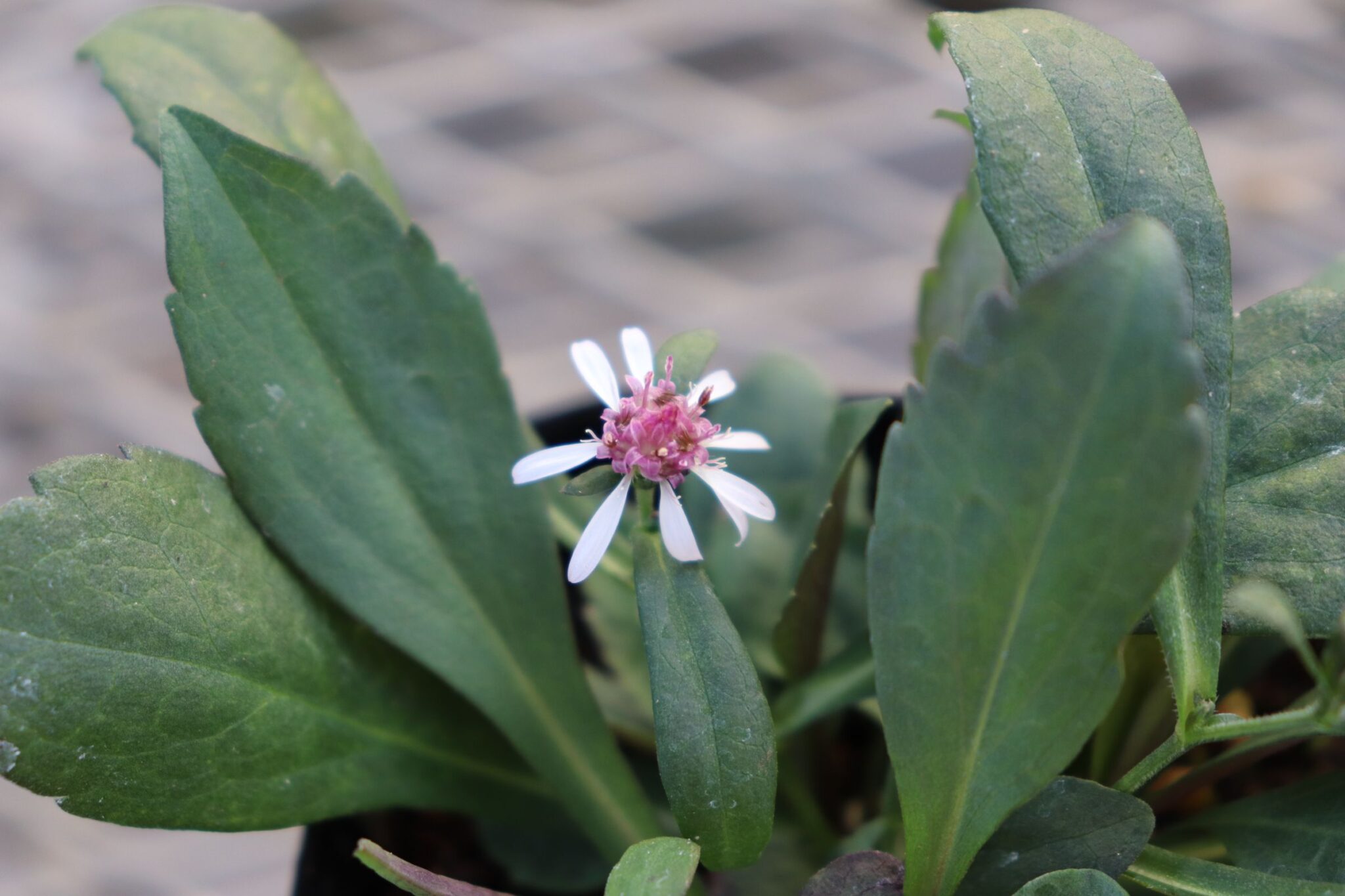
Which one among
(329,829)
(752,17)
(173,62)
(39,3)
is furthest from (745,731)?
(39,3)

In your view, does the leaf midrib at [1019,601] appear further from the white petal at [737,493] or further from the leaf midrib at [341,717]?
the leaf midrib at [341,717]

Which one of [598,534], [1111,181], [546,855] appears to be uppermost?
[1111,181]

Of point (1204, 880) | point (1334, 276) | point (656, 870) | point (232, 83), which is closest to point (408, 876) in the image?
point (656, 870)

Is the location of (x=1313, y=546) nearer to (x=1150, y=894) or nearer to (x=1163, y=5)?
(x=1150, y=894)

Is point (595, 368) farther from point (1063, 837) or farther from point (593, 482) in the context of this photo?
point (1063, 837)

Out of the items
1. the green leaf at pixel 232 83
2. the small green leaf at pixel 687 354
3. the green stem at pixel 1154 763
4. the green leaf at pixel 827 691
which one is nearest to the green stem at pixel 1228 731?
the green stem at pixel 1154 763
